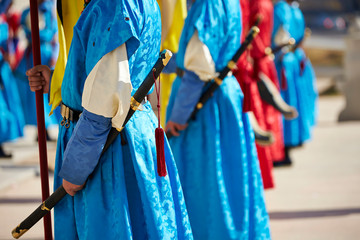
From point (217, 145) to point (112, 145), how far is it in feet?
3.38

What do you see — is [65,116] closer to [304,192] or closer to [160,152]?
[160,152]

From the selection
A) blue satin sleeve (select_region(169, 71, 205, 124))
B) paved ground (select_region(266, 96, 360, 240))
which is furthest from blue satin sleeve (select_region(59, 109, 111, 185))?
paved ground (select_region(266, 96, 360, 240))

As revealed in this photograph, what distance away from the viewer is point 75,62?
2291mm

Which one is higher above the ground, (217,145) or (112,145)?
(112,145)

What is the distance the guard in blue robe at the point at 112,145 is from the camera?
2203 millimetres

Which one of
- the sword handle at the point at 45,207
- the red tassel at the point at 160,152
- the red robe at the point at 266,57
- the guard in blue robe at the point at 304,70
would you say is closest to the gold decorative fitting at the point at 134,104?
the red tassel at the point at 160,152

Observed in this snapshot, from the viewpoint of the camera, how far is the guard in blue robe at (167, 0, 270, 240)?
126 inches

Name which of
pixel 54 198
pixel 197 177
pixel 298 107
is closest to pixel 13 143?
pixel 298 107

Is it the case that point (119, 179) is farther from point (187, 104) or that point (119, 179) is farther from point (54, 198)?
point (187, 104)

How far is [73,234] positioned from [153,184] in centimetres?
41

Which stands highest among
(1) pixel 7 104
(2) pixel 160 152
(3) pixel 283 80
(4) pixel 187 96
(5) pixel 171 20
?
(5) pixel 171 20

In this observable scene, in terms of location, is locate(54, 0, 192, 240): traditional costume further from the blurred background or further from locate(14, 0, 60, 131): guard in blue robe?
locate(14, 0, 60, 131): guard in blue robe

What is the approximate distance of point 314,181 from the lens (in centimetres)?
554

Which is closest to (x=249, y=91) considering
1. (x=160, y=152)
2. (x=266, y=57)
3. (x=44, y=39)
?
(x=160, y=152)
